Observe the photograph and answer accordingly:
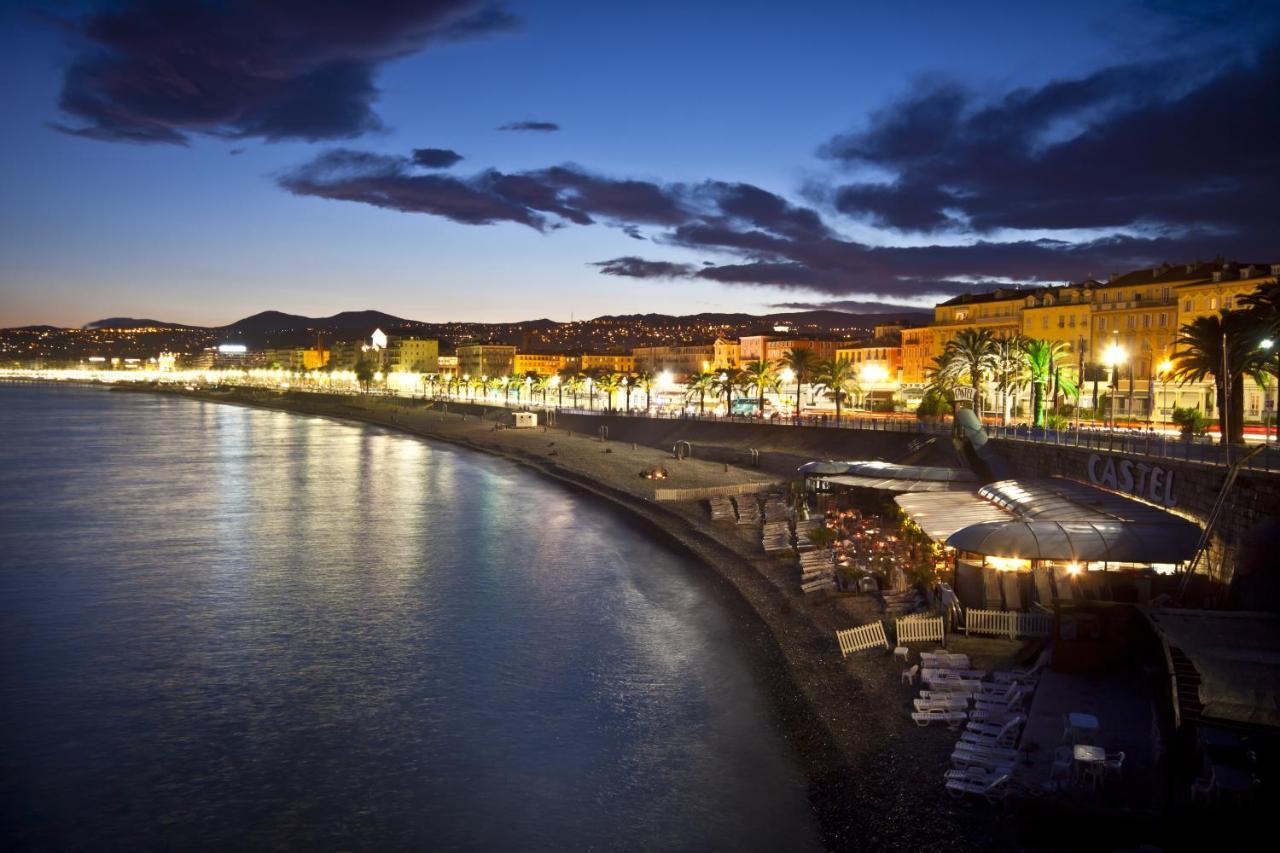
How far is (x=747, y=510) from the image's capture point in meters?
45.7

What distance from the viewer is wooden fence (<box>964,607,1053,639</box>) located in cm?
2241

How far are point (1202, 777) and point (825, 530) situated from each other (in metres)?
22.3

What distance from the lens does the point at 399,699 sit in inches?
965

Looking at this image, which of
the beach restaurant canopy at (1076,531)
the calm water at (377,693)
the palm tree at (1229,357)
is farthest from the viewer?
the palm tree at (1229,357)

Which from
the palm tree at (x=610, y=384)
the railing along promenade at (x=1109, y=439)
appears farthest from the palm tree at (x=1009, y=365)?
the palm tree at (x=610, y=384)

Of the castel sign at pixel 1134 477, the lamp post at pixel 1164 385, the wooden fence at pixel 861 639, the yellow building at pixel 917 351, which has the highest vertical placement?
the yellow building at pixel 917 351

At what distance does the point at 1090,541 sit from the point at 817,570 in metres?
9.71

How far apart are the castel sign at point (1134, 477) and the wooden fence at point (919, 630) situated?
8.83m

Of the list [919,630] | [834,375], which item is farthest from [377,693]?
[834,375]

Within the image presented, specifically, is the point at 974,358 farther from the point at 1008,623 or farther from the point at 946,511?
the point at 1008,623

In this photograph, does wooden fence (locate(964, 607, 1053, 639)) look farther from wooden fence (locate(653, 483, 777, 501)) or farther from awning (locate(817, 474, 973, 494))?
wooden fence (locate(653, 483, 777, 501))

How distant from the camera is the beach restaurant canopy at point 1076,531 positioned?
23094 millimetres

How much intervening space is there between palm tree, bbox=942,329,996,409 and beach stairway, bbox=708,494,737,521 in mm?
26605

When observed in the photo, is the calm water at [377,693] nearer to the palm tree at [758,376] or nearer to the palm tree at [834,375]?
the palm tree at [834,375]
